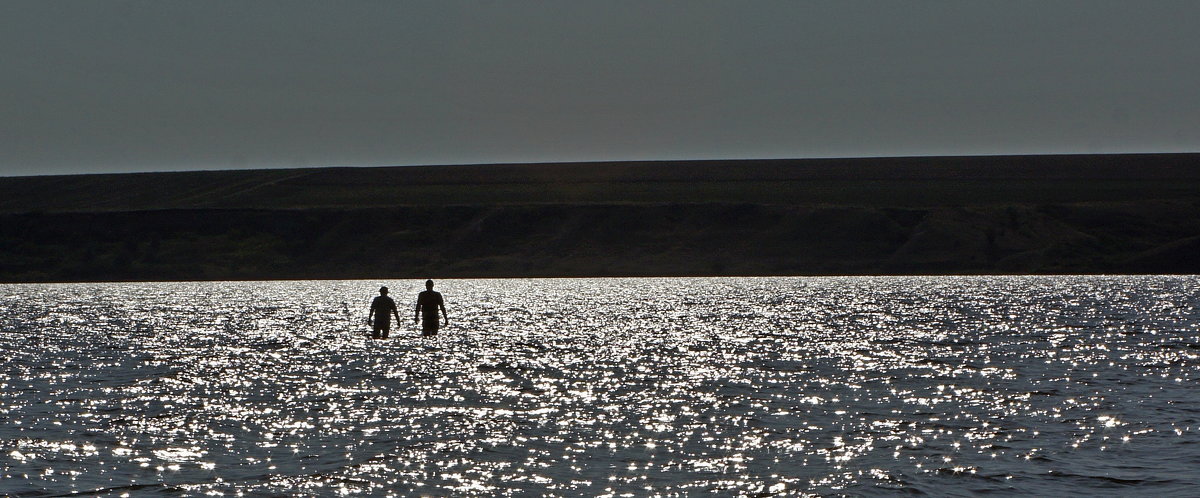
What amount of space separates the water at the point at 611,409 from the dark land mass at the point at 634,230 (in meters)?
66.6

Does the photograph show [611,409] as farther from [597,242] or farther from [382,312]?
[597,242]

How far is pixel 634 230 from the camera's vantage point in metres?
125

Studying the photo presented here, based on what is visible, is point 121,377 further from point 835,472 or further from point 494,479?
point 835,472

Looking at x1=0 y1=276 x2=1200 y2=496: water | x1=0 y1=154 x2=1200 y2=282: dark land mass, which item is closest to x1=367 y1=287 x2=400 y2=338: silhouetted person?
x1=0 y1=276 x2=1200 y2=496: water

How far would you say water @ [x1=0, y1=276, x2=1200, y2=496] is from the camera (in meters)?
14.5

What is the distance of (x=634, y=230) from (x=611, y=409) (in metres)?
104

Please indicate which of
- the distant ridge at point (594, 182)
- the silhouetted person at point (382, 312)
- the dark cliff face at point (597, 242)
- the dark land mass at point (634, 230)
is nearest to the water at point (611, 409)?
the silhouetted person at point (382, 312)

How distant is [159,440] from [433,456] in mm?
3998

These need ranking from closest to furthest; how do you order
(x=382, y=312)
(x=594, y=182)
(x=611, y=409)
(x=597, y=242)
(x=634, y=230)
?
(x=611, y=409) → (x=382, y=312) → (x=597, y=242) → (x=634, y=230) → (x=594, y=182)

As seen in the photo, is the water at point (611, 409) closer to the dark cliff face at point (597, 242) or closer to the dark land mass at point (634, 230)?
the dark cliff face at point (597, 242)

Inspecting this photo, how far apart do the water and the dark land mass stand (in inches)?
2622

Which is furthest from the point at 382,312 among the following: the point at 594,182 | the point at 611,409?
the point at 594,182

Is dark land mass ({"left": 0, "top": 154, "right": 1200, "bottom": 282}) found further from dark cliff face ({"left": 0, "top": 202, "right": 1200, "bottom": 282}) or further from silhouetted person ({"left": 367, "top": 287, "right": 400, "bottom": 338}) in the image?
silhouetted person ({"left": 367, "top": 287, "right": 400, "bottom": 338})

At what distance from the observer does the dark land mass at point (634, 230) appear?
11250 cm
